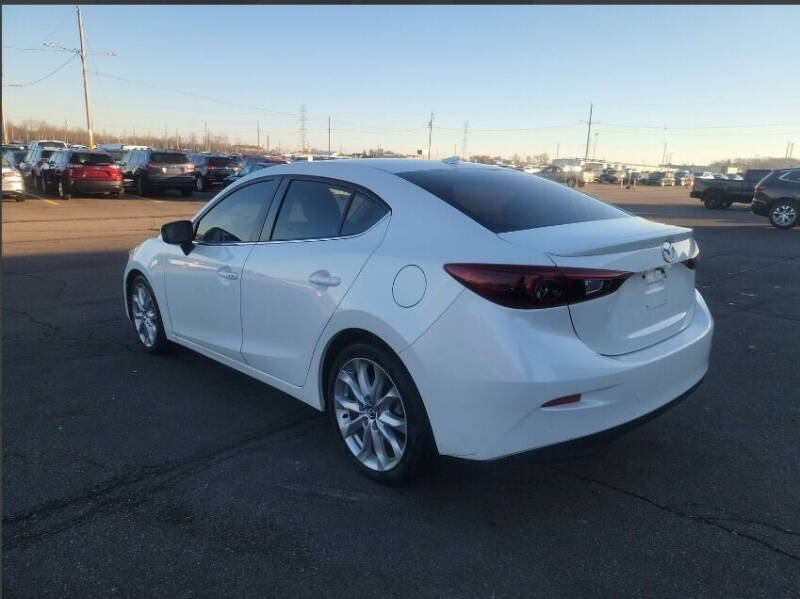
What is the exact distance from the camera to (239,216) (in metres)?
4.25

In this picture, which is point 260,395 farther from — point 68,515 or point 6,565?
point 6,565

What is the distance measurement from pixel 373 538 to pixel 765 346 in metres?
4.64

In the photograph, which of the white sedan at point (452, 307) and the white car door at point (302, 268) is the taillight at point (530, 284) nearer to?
the white sedan at point (452, 307)

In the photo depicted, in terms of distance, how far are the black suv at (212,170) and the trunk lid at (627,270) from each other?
2810cm

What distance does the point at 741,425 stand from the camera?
4.05 m

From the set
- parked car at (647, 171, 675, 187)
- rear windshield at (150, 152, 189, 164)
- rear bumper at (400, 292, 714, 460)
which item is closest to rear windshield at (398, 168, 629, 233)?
rear bumper at (400, 292, 714, 460)

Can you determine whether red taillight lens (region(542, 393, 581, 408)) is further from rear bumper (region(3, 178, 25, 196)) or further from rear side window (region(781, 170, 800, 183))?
rear bumper (region(3, 178, 25, 196))

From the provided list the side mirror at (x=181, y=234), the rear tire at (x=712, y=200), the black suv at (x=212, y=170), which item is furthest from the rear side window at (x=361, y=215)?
the black suv at (x=212, y=170)

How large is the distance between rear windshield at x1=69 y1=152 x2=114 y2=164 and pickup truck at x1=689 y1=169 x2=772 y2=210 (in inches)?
960

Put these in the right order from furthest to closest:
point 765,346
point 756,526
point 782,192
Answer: point 782,192 → point 765,346 → point 756,526

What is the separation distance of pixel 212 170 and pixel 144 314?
2539cm

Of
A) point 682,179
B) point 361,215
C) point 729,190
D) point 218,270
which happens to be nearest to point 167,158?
point 729,190

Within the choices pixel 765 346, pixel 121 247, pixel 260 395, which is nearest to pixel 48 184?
pixel 121 247

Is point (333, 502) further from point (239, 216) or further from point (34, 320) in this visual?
point (34, 320)
